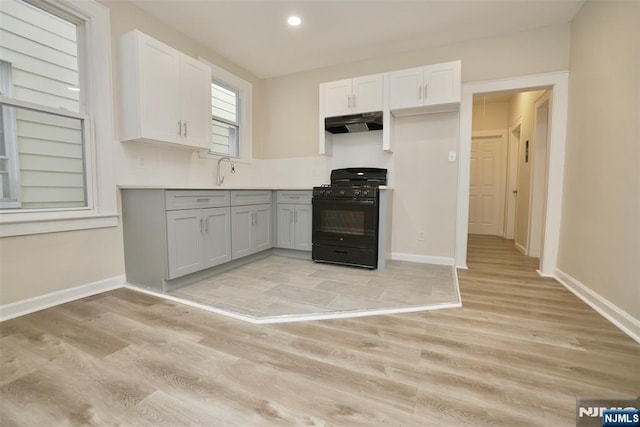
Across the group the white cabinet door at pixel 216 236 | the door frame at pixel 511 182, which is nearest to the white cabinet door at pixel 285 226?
the white cabinet door at pixel 216 236

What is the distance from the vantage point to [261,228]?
366 cm

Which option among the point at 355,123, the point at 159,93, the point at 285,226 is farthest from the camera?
the point at 285,226

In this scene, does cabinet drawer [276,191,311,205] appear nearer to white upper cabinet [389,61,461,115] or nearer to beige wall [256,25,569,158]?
beige wall [256,25,569,158]

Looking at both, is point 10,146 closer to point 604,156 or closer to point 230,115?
point 230,115

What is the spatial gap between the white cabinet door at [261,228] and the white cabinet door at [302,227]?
366mm

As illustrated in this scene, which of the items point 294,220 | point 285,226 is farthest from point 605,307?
point 285,226

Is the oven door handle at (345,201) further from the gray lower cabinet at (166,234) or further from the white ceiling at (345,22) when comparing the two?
the white ceiling at (345,22)

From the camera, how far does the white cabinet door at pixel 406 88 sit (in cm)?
324

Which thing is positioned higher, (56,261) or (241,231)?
(241,231)

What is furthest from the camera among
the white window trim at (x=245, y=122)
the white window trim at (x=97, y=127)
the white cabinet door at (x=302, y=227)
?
the white window trim at (x=245, y=122)

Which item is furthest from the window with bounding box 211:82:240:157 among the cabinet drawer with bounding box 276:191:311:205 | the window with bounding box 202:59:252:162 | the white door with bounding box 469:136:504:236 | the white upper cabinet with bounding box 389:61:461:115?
the white door with bounding box 469:136:504:236

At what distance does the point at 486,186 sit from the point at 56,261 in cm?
680

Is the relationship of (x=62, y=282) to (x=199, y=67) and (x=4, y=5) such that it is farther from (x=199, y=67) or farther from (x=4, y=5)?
(x=199, y=67)

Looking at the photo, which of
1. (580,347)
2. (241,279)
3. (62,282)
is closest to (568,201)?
(580,347)
